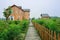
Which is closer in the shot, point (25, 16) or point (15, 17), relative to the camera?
point (15, 17)

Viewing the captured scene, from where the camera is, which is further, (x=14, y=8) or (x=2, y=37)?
(x=14, y=8)

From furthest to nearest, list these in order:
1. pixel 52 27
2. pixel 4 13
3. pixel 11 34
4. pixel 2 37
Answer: pixel 4 13 → pixel 52 27 → pixel 11 34 → pixel 2 37

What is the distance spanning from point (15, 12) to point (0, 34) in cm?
6929

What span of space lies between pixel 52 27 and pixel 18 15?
2615 inches

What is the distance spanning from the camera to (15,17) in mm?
77688

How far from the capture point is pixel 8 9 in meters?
66.6

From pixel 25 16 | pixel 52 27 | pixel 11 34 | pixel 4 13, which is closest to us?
pixel 11 34

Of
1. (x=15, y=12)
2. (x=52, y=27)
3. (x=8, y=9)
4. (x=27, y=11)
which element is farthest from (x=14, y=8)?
(x=52, y=27)

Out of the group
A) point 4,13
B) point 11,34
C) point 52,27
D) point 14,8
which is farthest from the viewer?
point 14,8

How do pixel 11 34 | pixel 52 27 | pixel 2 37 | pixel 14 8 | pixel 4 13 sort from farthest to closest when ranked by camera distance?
pixel 14 8
pixel 4 13
pixel 52 27
pixel 11 34
pixel 2 37

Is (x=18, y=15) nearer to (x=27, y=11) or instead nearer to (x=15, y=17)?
(x=15, y=17)

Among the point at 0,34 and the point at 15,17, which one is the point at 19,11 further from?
the point at 0,34

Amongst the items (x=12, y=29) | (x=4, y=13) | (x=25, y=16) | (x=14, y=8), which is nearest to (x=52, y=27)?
(x=12, y=29)

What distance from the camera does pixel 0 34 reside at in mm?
8680
